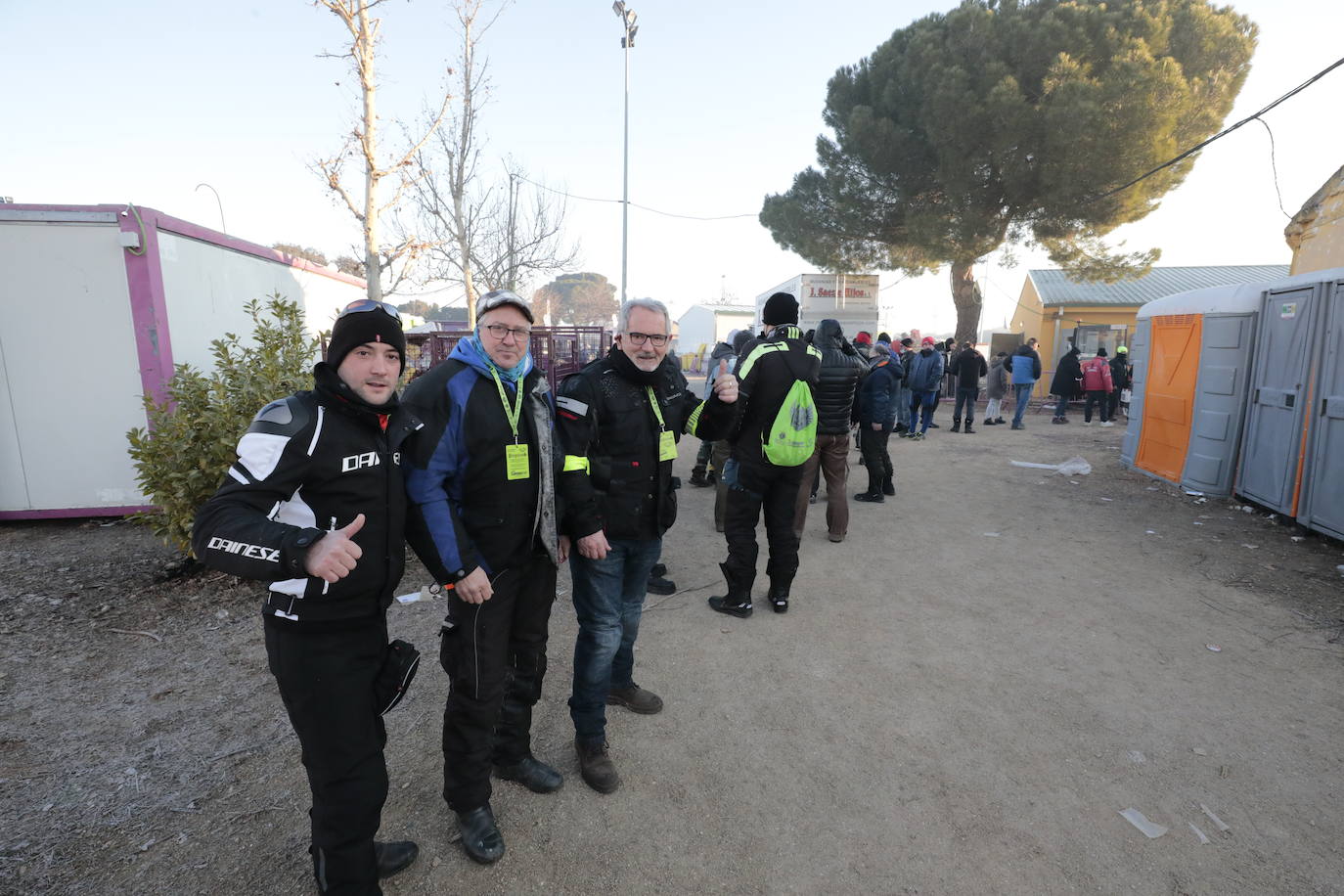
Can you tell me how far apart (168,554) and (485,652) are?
182 inches

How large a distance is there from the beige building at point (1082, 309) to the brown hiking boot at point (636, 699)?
20.7m

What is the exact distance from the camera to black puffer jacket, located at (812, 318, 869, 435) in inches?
198

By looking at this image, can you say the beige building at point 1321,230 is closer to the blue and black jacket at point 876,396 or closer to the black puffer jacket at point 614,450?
the blue and black jacket at point 876,396

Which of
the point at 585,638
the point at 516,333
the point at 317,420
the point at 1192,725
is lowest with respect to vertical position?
the point at 1192,725

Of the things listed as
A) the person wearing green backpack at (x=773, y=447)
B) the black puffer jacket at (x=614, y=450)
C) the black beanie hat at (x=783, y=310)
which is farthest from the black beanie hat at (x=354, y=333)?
the black beanie hat at (x=783, y=310)

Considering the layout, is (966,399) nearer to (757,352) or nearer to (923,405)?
(923,405)


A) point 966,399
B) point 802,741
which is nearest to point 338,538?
point 802,741

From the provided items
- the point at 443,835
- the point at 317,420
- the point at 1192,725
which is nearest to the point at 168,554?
the point at 443,835

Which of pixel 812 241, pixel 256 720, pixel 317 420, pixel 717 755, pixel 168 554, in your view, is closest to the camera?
pixel 317 420

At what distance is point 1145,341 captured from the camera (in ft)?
30.2

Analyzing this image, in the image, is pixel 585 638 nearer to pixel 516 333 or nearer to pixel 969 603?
pixel 516 333

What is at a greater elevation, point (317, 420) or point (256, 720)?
point (317, 420)

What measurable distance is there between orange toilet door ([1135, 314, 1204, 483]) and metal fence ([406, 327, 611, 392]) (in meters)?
7.61

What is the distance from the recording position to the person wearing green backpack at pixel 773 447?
159 inches
